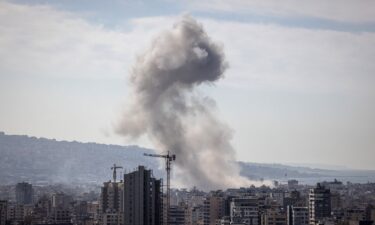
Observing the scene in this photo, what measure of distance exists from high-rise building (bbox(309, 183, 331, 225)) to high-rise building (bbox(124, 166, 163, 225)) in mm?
17251

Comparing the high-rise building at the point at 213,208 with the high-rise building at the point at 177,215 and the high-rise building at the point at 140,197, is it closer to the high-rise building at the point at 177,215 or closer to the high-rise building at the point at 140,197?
the high-rise building at the point at 177,215

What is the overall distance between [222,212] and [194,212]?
2.34 meters

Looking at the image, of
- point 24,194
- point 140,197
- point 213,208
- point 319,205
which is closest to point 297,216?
point 319,205

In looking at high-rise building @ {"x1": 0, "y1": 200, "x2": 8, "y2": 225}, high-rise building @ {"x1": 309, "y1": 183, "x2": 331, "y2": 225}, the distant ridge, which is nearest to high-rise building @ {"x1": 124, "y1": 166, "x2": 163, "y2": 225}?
high-rise building @ {"x1": 0, "y1": 200, "x2": 8, "y2": 225}

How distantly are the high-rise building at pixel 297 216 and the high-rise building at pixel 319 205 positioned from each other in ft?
0.85

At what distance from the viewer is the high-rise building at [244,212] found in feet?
165

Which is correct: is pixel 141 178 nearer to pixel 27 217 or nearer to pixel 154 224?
pixel 154 224

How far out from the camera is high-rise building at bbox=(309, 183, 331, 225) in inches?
2020

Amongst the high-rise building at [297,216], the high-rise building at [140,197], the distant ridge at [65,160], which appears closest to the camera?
the high-rise building at [140,197]

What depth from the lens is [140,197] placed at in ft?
111

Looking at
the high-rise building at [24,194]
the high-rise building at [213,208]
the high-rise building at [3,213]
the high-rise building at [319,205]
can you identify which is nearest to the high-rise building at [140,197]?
the high-rise building at [3,213]

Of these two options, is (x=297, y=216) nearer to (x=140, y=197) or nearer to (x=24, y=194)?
(x=140, y=197)

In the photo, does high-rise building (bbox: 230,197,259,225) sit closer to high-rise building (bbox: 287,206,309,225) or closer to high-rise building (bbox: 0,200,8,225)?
high-rise building (bbox: 287,206,309,225)

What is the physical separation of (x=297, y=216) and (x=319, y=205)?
3801mm
